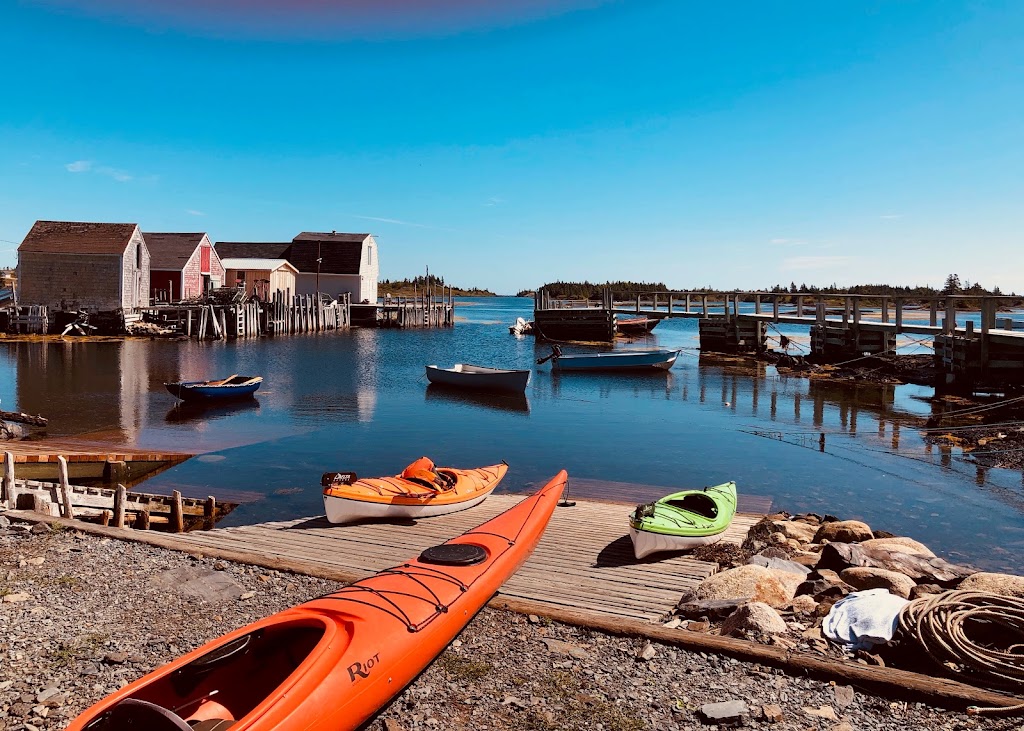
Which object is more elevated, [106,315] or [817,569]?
[106,315]

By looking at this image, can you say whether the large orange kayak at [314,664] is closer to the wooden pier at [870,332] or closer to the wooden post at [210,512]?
the wooden post at [210,512]

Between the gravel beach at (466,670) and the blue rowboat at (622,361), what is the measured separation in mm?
31315

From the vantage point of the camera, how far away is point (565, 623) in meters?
6.64

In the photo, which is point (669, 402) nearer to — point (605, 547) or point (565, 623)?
point (605, 547)

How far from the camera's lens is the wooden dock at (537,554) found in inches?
304

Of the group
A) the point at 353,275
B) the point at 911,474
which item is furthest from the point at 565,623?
the point at 353,275

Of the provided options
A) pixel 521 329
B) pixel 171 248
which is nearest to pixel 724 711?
pixel 171 248

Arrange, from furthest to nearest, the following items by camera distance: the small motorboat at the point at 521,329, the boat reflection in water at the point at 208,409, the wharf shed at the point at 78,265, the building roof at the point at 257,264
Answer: the small motorboat at the point at 521,329, the building roof at the point at 257,264, the wharf shed at the point at 78,265, the boat reflection in water at the point at 208,409

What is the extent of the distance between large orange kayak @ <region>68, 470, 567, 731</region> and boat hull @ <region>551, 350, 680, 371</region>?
31788 millimetres

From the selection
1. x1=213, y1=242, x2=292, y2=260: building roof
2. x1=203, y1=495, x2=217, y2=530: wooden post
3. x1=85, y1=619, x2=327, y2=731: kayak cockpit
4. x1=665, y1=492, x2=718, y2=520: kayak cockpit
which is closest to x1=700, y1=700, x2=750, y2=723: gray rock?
x1=85, y1=619, x2=327, y2=731: kayak cockpit

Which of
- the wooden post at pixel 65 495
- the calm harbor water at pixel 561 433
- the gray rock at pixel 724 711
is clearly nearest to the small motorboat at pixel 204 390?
the calm harbor water at pixel 561 433

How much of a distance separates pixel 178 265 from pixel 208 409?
3172 cm

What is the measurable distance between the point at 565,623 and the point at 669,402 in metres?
23.1

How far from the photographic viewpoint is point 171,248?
53.8m
